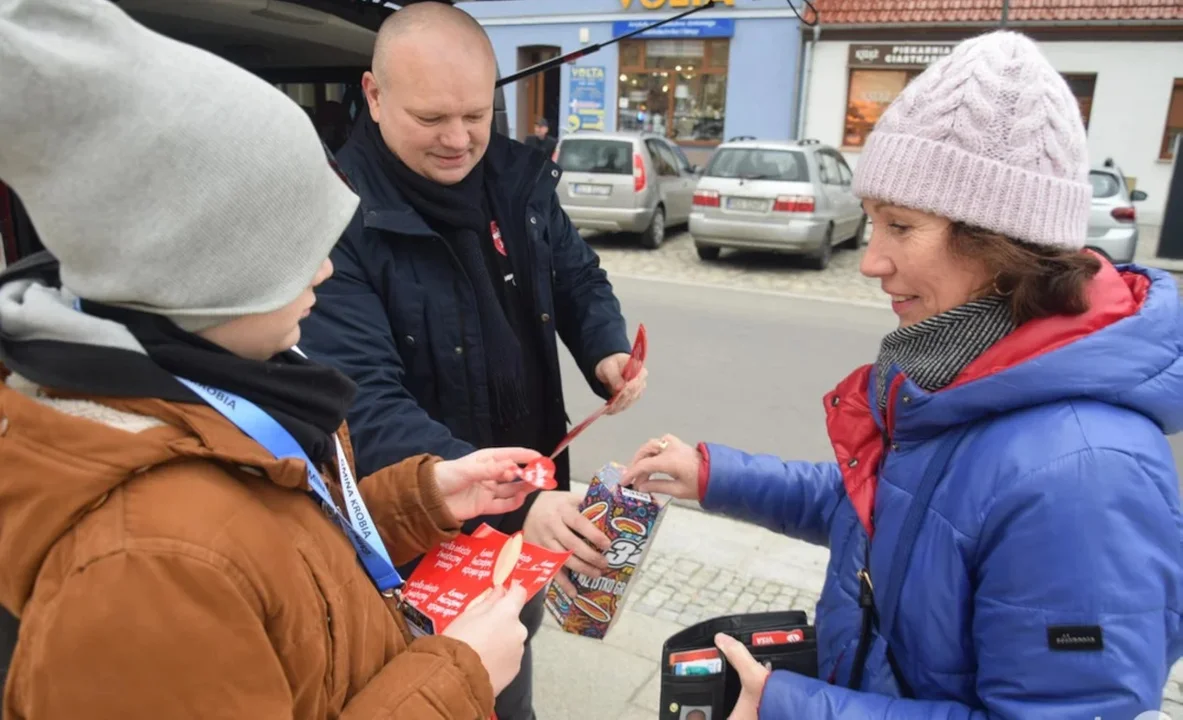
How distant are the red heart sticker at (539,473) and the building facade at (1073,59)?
1556 cm

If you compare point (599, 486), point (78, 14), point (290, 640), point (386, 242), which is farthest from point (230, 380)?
point (386, 242)

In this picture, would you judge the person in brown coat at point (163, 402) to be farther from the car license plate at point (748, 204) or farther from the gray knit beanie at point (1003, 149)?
the car license plate at point (748, 204)

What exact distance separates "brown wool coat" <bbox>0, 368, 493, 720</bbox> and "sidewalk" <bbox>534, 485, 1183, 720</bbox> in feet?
7.19

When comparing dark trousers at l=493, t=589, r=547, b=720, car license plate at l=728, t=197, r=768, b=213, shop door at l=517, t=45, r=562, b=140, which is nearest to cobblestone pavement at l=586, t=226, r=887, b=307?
car license plate at l=728, t=197, r=768, b=213

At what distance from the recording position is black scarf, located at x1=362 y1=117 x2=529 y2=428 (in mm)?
2117

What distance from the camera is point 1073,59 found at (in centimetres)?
1584

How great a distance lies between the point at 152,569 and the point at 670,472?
4.06ft

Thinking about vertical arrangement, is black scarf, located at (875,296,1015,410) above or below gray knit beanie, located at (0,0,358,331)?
below

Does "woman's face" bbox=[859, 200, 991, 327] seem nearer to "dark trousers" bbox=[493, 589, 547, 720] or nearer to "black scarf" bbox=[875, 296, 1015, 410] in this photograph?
"black scarf" bbox=[875, 296, 1015, 410]

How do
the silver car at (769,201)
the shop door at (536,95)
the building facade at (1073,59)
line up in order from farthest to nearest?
the shop door at (536,95), the building facade at (1073,59), the silver car at (769,201)

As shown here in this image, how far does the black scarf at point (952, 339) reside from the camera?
1.39 meters

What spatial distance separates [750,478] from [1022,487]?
0.76m

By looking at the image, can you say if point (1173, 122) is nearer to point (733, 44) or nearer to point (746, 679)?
point (733, 44)

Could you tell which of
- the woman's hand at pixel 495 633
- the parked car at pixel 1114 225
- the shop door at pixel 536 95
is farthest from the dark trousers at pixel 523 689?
the shop door at pixel 536 95
